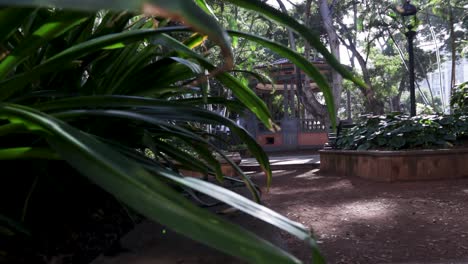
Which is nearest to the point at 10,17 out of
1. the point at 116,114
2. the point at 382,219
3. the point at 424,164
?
the point at 116,114

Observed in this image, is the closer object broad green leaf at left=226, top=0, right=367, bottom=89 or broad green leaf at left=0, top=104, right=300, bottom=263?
broad green leaf at left=0, top=104, right=300, bottom=263

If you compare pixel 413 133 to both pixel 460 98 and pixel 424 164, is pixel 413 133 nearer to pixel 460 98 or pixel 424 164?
pixel 424 164

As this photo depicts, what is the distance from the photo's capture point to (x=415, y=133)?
6.67m

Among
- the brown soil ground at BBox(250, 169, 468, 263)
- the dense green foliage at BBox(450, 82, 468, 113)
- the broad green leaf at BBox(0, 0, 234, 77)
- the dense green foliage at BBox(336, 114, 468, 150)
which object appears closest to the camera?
the broad green leaf at BBox(0, 0, 234, 77)

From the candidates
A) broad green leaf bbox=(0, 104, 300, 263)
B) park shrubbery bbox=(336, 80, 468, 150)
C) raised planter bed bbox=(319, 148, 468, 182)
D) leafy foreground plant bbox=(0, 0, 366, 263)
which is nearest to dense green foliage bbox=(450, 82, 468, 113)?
park shrubbery bbox=(336, 80, 468, 150)

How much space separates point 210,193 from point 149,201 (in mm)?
80

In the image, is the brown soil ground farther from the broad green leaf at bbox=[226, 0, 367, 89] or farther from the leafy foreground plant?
the broad green leaf at bbox=[226, 0, 367, 89]

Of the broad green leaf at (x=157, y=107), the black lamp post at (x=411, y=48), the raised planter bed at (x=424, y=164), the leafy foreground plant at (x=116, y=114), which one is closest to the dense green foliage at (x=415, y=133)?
the raised planter bed at (x=424, y=164)

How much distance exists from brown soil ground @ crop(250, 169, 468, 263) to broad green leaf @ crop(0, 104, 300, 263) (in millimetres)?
1998

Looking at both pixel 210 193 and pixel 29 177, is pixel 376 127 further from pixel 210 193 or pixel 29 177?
pixel 210 193

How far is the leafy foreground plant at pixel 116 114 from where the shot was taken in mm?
529

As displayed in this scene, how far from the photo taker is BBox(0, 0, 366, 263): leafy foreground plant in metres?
0.53

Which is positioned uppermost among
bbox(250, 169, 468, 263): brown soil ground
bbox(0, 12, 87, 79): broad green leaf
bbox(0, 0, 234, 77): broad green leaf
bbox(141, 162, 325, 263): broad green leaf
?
bbox(0, 12, 87, 79): broad green leaf

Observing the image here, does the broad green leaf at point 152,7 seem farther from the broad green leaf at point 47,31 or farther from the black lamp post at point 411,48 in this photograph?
the black lamp post at point 411,48
